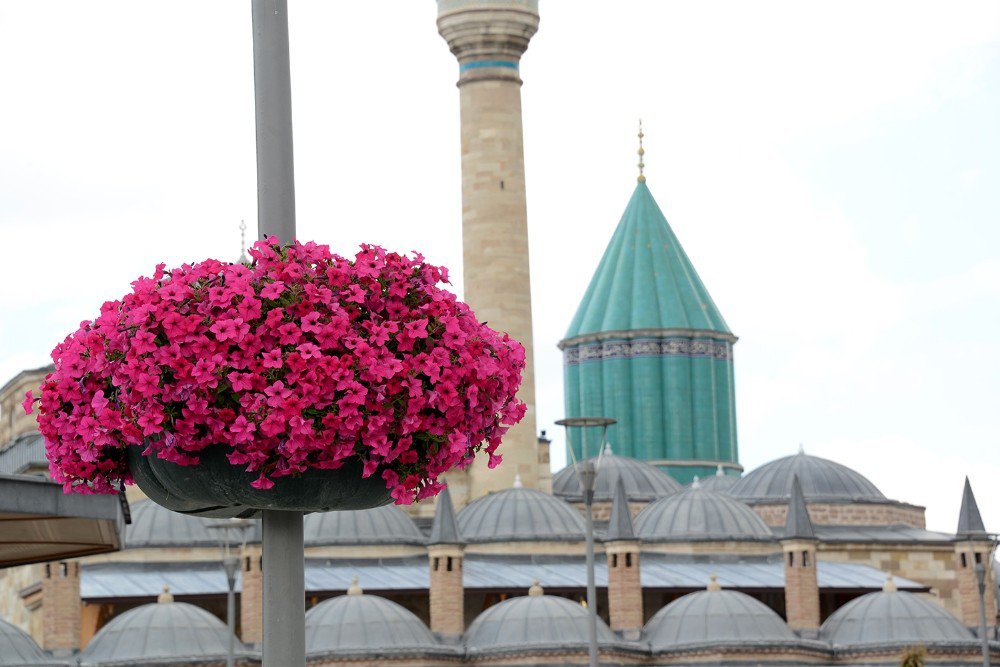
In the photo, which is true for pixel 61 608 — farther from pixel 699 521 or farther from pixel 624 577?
pixel 699 521

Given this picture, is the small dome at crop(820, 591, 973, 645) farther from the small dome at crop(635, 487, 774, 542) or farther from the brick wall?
the brick wall

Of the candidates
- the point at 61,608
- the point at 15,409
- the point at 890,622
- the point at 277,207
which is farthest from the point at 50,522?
the point at 15,409

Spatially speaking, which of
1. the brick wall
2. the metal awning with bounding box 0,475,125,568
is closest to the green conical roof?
the brick wall

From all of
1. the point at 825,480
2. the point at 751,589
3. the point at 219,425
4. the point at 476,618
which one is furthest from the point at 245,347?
the point at 825,480

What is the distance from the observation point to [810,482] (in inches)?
3068

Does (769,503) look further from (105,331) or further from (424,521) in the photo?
(105,331)

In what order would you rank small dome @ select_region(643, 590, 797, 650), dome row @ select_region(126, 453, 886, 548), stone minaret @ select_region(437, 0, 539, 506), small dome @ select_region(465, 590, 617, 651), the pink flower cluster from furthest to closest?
stone minaret @ select_region(437, 0, 539, 506) < dome row @ select_region(126, 453, 886, 548) < small dome @ select_region(643, 590, 797, 650) < small dome @ select_region(465, 590, 617, 651) < the pink flower cluster

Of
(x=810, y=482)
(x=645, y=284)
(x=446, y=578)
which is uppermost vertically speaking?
(x=645, y=284)

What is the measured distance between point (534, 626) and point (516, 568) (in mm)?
7585

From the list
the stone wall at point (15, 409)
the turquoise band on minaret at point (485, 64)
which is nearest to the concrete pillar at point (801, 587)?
the turquoise band on minaret at point (485, 64)

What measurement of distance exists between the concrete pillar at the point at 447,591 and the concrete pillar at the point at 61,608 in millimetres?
9848

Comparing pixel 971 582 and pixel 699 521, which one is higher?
pixel 699 521

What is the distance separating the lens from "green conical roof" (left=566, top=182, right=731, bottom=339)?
10069cm

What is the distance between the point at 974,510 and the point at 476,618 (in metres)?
16.5
